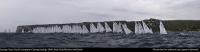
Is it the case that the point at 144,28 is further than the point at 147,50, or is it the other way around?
the point at 144,28

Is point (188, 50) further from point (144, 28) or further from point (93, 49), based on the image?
point (144, 28)

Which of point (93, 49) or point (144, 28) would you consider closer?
point (93, 49)

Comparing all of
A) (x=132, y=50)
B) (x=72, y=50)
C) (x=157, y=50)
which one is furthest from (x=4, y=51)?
(x=157, y=50)

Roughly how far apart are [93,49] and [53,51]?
3.19 meters

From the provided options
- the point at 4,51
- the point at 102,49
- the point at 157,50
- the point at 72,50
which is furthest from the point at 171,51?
the point at 4,51

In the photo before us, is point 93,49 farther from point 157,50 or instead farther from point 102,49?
point 157,50

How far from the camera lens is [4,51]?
3047 cm

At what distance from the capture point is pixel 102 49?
99.5 feet

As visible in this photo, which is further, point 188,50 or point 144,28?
point 144,28

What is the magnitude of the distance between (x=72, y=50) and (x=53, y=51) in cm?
148

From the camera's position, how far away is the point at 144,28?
191m

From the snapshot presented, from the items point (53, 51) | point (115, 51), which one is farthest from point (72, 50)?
point (115, 51)

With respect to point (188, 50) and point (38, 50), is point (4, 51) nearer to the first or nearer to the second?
point (38, 50)

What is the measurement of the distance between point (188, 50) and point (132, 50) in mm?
4391
